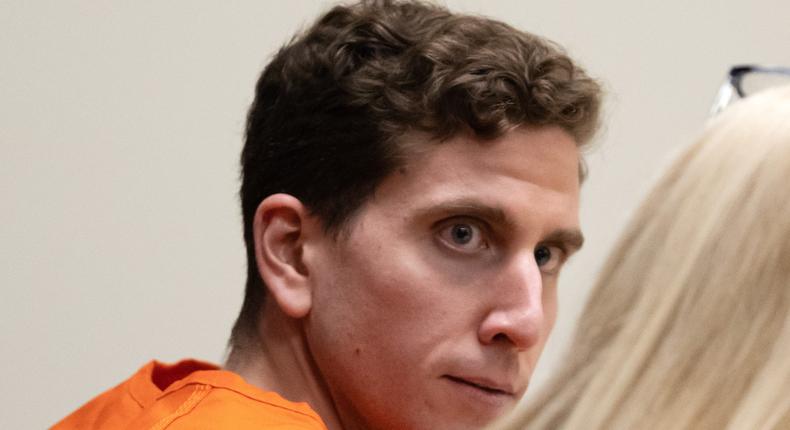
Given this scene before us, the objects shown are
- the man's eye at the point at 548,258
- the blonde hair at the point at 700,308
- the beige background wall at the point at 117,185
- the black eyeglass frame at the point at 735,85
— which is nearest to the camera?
the blonde hair at the point at 700,308

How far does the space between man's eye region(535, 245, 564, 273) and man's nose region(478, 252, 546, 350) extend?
0.07 meters

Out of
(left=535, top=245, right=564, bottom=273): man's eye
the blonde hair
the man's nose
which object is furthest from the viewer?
(left=535, top=245, right=564, bottom=273): man's eye

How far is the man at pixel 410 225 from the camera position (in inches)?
52.4

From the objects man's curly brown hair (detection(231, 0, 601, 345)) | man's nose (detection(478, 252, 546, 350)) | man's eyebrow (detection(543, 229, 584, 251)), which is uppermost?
man's curly brown hair (detection(231, 0, 601, 345))

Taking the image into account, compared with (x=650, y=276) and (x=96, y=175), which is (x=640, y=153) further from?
(x=650, y=276)

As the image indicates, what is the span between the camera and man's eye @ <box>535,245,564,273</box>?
1.42 metres

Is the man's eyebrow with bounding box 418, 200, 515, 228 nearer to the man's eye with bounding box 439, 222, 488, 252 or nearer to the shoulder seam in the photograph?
the man's eye with bounding box 439, 222, 488, 252

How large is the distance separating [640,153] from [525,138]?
99 cm

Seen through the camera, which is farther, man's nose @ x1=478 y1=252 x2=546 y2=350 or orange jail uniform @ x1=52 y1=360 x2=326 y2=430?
man's nose @ x1=478 y1=252 x2=546 y2=350

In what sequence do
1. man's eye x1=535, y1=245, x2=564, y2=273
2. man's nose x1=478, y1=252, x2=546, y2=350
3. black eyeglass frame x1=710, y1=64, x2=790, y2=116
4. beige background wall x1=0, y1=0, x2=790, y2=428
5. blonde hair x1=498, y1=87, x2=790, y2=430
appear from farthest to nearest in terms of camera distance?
beige background wall x1=0, y1=0, x2=790, y2=428 < man's eye x1=535, y1=245, x2=564, y2=273 < man's nose x1=478, y1=252, x2=546, y2=350 < black eyeglass frame x1=710, y1=64, x2=790, y2=116 < blonde hair x1=498, y1=87, x2=790, y2=430

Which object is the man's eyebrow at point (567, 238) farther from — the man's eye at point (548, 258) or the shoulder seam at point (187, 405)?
the shoulder seam at point (187, 405)

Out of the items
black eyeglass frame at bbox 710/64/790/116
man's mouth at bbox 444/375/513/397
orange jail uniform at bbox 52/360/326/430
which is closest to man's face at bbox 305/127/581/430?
man's mouth at bbox 444/375/513/397

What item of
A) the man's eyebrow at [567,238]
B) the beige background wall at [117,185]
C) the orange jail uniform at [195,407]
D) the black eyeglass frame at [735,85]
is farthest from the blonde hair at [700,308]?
the beige background wall at [117,185]

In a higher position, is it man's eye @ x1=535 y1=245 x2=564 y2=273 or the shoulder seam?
man's eye @ x1=535 y1=245 x2=564 y2=273
